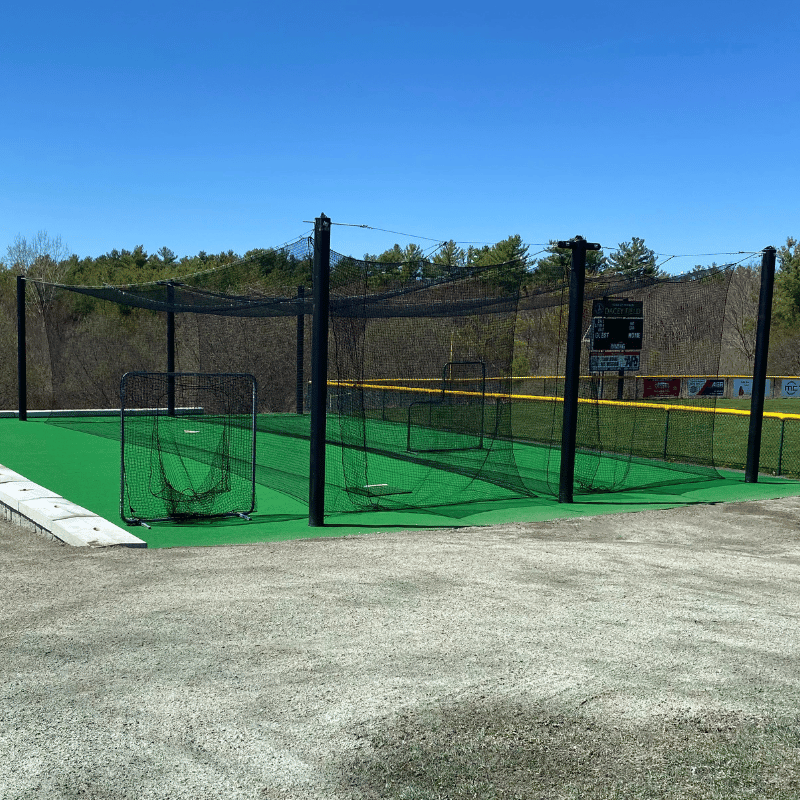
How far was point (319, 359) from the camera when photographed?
618 centimetres

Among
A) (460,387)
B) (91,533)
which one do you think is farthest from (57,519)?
(460,387)

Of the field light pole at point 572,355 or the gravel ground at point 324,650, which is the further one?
the field light pole at point 572,355

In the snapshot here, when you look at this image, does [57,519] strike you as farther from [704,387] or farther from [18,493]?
[704,387]

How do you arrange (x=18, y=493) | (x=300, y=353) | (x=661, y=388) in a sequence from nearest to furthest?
(x=18, y=493) → (x=661, y=388) → (x=300, y=353)

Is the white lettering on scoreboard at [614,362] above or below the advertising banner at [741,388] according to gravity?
above

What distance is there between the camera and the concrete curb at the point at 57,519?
530 centimetres

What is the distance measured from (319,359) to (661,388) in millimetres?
5226

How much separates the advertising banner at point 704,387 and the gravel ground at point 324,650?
393 centimetres

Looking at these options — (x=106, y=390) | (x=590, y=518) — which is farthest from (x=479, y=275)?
(x=106, y=390)

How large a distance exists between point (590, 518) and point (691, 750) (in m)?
4.14

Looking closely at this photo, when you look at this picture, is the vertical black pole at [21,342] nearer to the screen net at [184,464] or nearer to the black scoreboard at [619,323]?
the screen net at [184,464]

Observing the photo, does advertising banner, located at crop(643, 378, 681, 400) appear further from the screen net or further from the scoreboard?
the screen net

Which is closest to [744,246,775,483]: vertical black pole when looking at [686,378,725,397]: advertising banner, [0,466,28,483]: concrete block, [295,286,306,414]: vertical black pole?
[686,378,725,397]: advertising banner

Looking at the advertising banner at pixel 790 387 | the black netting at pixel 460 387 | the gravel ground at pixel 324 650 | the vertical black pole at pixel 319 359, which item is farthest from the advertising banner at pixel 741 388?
the gravel ground at pixel 324 650
